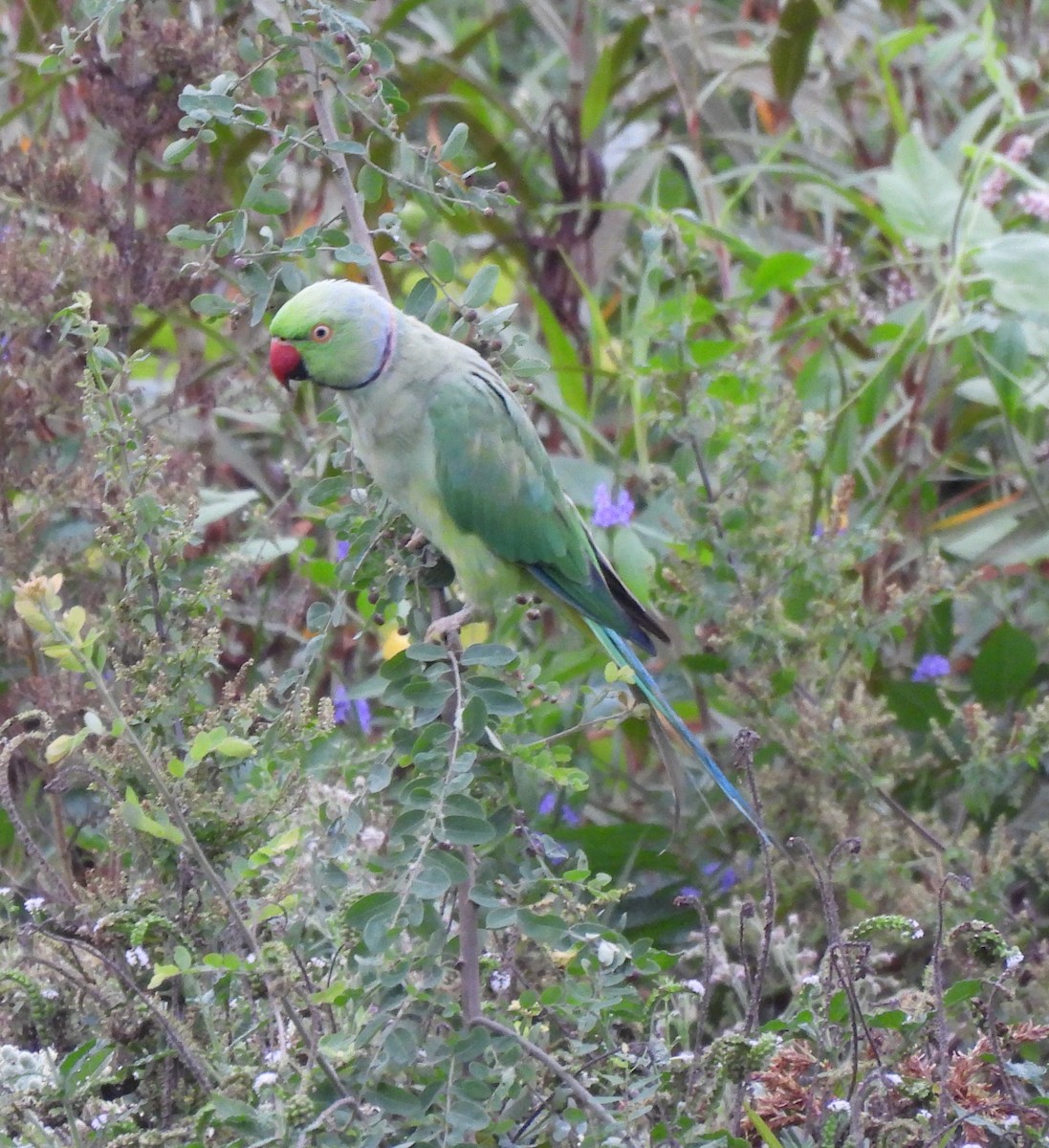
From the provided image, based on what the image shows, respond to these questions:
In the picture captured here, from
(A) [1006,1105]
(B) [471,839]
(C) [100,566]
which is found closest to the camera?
(B) [471,839]

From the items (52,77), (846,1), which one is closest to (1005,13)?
(846,1)

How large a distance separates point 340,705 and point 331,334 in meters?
0.67

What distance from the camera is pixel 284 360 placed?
61.0 inches

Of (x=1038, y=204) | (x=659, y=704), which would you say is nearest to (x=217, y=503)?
(x=659, y=704)

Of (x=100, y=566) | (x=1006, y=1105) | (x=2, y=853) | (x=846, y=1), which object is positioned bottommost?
(x=1006, y=1105)

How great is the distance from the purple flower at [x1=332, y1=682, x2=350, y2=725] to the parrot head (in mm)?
530

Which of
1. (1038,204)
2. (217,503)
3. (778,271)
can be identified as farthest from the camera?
(1038,204)

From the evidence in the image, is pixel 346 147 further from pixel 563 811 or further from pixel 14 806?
pixel 563 811

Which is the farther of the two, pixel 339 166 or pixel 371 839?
pixel 371 839

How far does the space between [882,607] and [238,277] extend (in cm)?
113

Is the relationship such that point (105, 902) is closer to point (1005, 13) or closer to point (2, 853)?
point (2, 853)

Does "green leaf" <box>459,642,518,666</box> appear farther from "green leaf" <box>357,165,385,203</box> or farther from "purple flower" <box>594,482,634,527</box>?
"purple flower" <box>594,482,634,527</box>

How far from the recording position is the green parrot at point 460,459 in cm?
155

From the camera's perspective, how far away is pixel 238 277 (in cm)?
146
